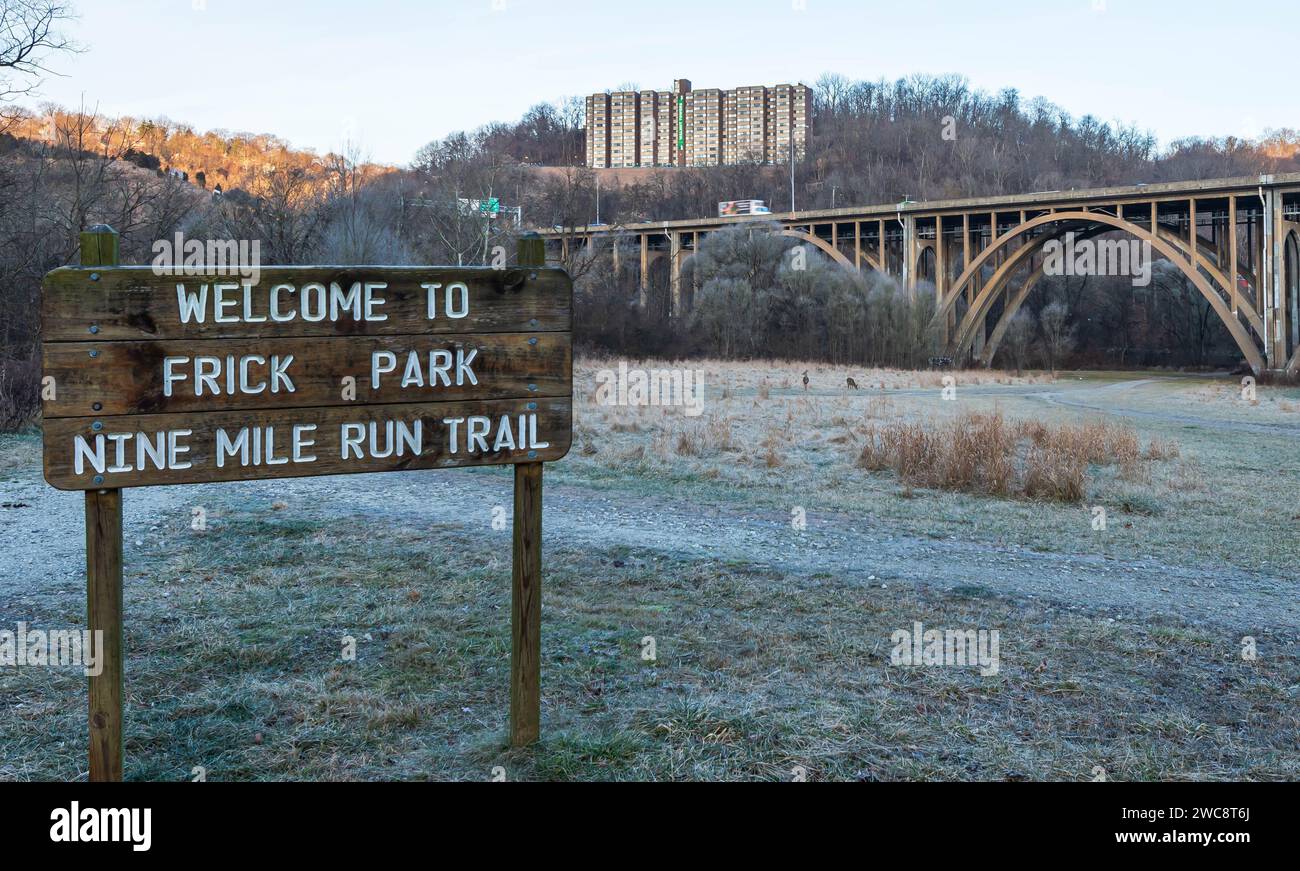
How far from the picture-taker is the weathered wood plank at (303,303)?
133 inches

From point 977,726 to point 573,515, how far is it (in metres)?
5.82

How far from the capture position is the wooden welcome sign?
3.41m

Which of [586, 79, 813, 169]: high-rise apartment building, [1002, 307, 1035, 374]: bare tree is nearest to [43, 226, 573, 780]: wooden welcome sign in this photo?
[1002, 307, 1035, 374]: bare tree

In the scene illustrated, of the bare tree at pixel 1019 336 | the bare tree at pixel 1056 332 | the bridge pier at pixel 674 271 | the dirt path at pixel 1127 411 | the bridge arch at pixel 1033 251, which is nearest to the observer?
the dirt path at pixel 1127 411

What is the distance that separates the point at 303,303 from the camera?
3.70 metres

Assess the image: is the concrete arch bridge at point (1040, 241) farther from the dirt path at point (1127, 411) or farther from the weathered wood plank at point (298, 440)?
the weathered wood plank at point (298, 440)

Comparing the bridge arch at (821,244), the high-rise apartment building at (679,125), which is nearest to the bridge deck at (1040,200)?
the bridge arch at (821,244)

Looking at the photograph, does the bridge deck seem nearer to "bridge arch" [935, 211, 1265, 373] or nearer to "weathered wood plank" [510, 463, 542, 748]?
"bridge arch" [935, 211, 1265, 373]

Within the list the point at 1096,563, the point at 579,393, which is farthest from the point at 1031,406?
the point at 1096,563

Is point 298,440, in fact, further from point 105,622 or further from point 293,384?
point 105,622

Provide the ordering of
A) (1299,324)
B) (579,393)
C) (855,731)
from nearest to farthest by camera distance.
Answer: (855,731), (579,393), (1299,324)
